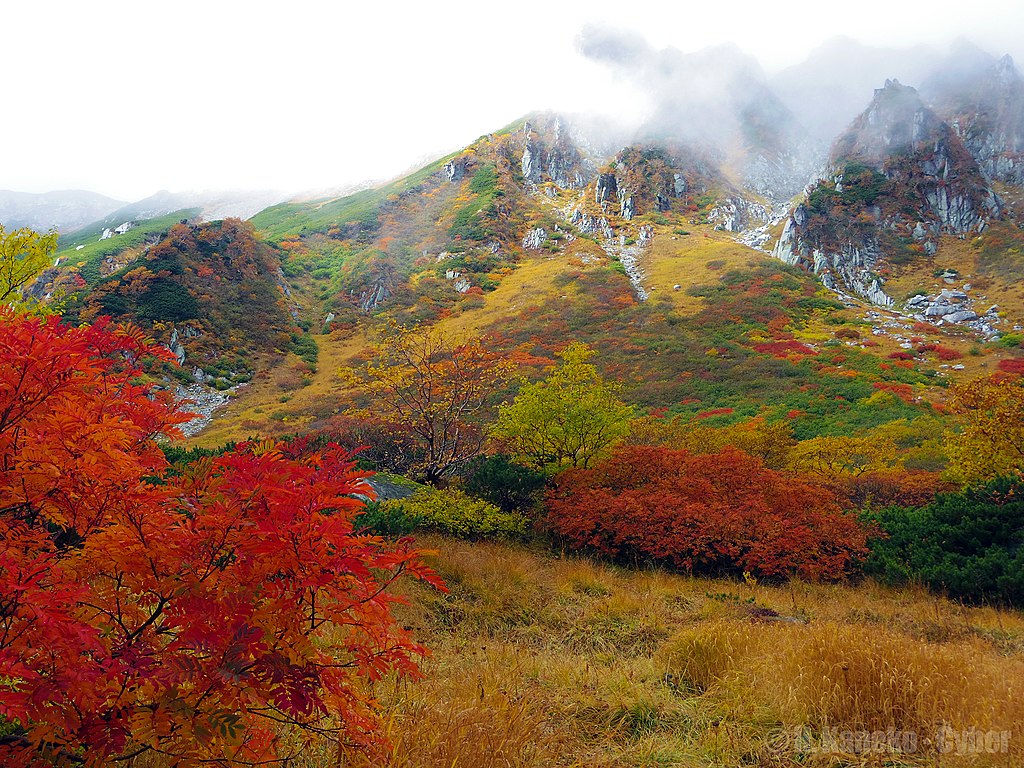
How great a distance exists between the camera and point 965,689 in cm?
305

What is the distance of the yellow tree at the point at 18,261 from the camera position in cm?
1066

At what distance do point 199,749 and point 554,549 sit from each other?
758cm

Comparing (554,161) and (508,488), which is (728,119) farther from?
(508,488)

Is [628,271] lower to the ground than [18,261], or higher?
lower

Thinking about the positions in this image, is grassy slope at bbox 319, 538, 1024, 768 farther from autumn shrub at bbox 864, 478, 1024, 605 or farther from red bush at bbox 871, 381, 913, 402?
red bush at bbox 871, 381, 913, 402

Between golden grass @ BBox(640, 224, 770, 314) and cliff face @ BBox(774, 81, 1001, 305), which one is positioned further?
cliff face @ BBox(774, 81, 1001, 305)

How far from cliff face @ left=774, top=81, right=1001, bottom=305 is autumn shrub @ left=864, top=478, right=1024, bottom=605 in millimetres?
47744

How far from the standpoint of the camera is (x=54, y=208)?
130 meters

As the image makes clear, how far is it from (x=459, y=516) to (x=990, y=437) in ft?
37.1

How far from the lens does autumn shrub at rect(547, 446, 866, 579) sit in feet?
27.0

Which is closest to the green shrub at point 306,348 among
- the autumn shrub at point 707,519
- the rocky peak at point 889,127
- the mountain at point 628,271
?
the mountain at point 628,271

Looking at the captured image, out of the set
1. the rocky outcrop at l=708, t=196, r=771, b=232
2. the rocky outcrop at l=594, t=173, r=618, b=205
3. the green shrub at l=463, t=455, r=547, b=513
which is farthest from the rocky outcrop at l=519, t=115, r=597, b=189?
the green shrub at l=463, t=455, r=547, b=513

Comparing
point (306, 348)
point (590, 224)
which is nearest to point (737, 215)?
point (590, 224)

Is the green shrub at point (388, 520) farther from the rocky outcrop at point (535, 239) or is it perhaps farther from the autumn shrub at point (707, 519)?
the rocky outcrop at point (535, 239)
